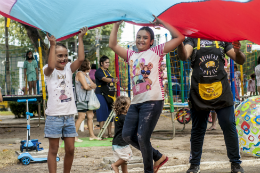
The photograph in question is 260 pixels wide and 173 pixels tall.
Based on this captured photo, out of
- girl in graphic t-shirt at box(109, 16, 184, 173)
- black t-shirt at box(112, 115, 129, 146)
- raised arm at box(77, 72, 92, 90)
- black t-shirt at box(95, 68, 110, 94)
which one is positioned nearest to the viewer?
girl in graphic t-shirt at box(109, 16, 184, 173)

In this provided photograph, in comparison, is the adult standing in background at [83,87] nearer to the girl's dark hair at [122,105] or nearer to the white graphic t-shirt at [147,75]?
the girl's dark hair at [122,105]

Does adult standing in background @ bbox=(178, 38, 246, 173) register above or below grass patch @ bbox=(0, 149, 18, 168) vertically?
above

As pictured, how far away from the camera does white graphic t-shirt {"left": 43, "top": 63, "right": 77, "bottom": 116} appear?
405cm

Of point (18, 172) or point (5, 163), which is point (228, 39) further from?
point (5, 163)

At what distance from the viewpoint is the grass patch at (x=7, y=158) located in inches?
222

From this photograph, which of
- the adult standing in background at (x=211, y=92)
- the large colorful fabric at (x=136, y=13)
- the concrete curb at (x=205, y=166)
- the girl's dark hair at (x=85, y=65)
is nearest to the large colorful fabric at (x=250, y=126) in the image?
the concrete curb at (x=205, y=166)

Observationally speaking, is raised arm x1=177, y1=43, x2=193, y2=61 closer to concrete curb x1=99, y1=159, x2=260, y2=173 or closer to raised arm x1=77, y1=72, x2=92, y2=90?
concrete curb x1=99, y1=159, x2=260, y2=173

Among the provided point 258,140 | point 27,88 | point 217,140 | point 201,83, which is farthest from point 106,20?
point 27,88

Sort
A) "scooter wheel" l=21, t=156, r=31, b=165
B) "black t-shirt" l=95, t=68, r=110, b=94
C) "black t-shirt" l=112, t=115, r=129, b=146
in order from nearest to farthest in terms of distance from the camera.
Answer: "black t-shirt" l=112, t=115, r=129, b=146 → "scooter wheel" l=21, t=156, r=31, b=165 → "black t-shirt" l=95, t=68, r=110, b=94

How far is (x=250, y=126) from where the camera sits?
5.38m

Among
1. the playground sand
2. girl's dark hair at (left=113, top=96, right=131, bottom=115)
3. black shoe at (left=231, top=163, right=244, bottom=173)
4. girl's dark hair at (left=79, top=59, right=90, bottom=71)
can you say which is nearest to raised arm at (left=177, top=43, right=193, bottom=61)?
girl's dark hair at (left=113, top=96, right=131, bottom=115)

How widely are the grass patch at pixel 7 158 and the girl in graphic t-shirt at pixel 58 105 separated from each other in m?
1.91

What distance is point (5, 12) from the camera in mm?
4105

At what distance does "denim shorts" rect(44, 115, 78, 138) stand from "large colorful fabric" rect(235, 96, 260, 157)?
2.97 meters
